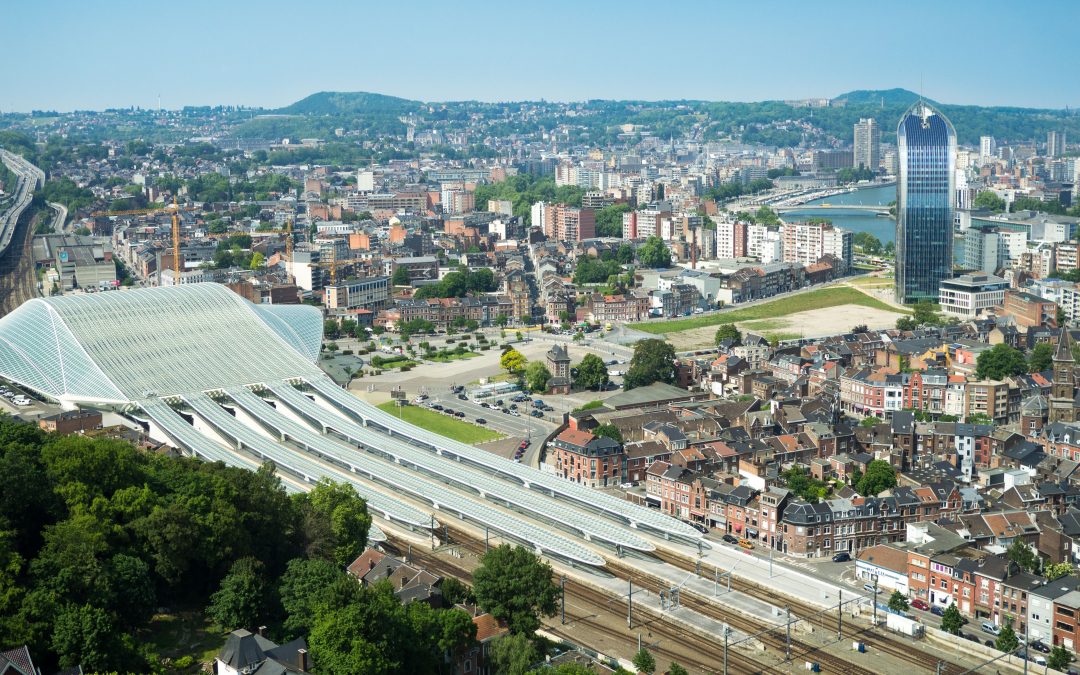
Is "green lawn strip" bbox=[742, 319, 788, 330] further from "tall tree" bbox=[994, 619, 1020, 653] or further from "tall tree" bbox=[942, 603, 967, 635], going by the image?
"tall tree" bbox=[994, 619, 1020, 653]

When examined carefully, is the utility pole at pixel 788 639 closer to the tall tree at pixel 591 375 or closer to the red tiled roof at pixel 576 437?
the red tiled roof at pixel 576 437

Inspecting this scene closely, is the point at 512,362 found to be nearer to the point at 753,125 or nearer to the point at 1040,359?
the point at 1040,359

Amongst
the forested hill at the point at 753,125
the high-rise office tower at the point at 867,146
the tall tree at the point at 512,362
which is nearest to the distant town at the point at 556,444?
the tall tree at the point at 512,362

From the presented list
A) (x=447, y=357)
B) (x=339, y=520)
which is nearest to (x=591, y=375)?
(x=447, y=357)

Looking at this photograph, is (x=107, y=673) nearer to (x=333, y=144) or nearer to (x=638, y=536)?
(x=638, y=536)

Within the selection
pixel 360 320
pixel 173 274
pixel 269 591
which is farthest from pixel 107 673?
pixel 173 274

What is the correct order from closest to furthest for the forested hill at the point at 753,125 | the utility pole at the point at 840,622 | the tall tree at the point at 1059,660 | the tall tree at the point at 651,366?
the tall tree at the point at 1059,660 < the utility pole at the point at 840,622 < the tall tree at the point at 651,366 < the forested hill at the point at 753,125
